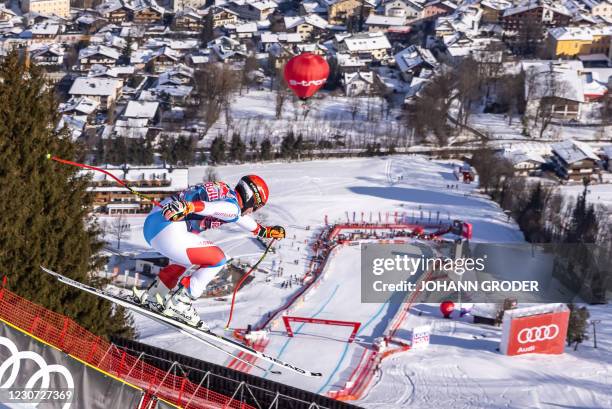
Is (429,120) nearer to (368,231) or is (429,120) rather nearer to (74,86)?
(368,231)

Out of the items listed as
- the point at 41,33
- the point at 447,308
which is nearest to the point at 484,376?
the point at 447,308

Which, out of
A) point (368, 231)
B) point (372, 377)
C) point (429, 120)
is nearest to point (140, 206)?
point (368, 231)

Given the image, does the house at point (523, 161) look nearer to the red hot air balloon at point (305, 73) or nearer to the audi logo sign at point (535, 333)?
the red hot air balloon at point (305, 73)

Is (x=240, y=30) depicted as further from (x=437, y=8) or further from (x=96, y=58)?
(x=437, y=8)

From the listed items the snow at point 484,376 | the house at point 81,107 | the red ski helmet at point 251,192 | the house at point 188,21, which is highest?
the house at point 188,21

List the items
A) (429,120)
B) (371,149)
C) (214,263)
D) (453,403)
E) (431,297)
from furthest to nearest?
(429,120)
(371,149)
(431,297)
(453,403)
(214,263)

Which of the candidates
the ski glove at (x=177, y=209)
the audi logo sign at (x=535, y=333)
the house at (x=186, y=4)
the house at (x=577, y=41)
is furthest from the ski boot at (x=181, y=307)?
the house at (x=186, y=4)
